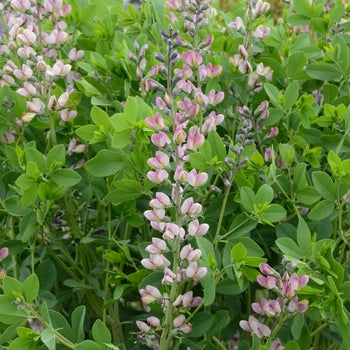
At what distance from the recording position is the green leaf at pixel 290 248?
1.33m

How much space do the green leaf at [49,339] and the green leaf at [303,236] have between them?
0.50 meters

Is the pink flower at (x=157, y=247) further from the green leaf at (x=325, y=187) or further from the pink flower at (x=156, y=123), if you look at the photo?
the green leaf at (x=325, y=187)

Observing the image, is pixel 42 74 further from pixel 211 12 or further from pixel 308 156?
pixel 211 12

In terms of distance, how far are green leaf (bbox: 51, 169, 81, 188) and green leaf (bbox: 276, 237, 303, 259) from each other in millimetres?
432

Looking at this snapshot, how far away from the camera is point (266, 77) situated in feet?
5.42

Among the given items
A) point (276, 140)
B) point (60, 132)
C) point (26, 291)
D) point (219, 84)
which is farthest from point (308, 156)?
point (26, 291)

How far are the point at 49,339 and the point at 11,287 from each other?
127 millimetres

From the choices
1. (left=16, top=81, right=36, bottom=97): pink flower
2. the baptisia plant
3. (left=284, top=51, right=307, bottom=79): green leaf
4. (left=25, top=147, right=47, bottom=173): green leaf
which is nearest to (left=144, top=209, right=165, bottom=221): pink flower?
the baptisia plant

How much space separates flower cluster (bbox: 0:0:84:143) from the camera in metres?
1.45

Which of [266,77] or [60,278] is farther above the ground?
[266,77]

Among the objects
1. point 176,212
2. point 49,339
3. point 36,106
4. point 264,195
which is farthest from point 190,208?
point 36,106

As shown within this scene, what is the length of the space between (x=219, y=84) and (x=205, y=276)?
0.62 metres

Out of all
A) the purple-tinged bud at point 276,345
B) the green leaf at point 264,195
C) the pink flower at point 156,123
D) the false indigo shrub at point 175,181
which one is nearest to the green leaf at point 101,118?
the false indigo shrub at point 175,181

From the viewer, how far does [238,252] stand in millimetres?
1268
